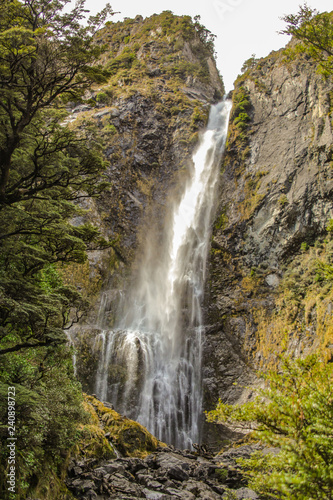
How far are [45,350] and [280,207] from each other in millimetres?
20536

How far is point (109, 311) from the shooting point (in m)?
29.6

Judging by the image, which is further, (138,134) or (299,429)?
(138,134)

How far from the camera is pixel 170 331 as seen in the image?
1099 inches

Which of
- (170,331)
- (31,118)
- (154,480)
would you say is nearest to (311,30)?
(31,118)

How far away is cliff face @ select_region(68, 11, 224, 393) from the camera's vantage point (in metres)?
30.1

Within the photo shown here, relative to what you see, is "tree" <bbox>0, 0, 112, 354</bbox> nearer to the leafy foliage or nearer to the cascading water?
the leafy foliage

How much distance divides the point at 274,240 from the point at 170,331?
1124 cm

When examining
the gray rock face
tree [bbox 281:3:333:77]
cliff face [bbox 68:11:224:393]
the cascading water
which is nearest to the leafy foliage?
the gray rock face

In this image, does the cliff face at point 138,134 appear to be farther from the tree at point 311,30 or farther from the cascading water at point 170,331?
the tree at point 311,30

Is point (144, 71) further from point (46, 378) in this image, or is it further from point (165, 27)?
point (46, 378)

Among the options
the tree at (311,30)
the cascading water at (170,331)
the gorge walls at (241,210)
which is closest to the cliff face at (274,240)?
the gorge walls at (241,210)

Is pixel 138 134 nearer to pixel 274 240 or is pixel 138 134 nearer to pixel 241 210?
pixel 241 210

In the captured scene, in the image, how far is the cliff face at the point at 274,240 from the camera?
21.7 meters

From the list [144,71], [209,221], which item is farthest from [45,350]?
[144,71]
